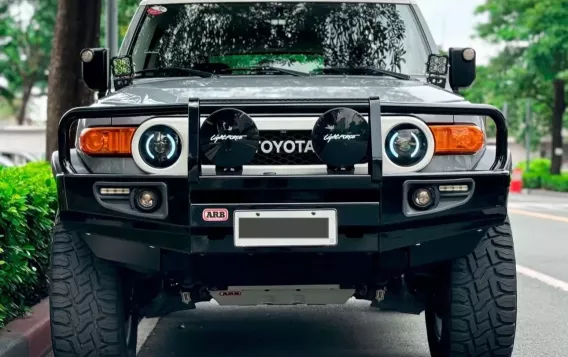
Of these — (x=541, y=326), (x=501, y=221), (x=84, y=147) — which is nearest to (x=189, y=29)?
(x=84, y=147)

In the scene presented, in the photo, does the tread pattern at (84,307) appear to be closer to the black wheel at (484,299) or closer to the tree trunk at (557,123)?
the black wheel at (484,299)

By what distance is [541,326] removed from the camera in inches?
275

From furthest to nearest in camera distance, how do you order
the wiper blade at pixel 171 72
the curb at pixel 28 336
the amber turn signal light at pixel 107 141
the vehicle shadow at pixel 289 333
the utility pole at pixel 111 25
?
the utility pole at pixel 111 25 → the vehicle shadow at pixel 289 333 → the wiper blade at pixel 171 72 → the curb at pixel 28 336 → the amber turn signal light at pixel 107 141

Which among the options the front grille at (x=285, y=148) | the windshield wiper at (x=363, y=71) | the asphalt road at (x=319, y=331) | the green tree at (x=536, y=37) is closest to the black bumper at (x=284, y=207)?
the front grille at (x=285, y=148)

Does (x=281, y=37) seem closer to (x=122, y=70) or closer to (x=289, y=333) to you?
(x=122, y=70)

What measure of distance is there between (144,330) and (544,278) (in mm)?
4353

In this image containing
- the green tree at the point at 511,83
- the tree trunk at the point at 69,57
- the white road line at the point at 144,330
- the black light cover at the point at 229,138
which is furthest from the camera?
the green tree at the point at 511,83

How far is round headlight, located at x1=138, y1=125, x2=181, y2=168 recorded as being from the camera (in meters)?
4.34

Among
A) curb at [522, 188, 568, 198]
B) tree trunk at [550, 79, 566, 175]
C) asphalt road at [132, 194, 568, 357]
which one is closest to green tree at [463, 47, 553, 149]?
tree trunk at [550, 79, 566, 175]

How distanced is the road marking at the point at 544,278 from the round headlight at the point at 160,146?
5.40 m

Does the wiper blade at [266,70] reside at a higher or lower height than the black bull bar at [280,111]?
higher

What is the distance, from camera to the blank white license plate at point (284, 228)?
4246 mm

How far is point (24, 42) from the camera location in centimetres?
4475

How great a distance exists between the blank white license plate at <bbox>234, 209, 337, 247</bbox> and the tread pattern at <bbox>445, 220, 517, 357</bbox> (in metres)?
0.76
